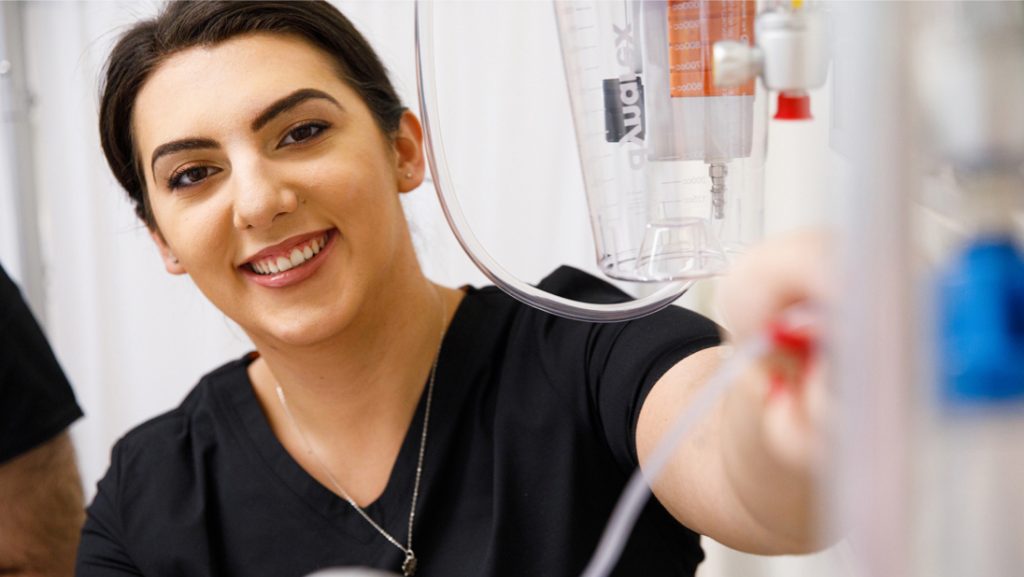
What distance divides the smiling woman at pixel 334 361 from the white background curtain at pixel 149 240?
29cm

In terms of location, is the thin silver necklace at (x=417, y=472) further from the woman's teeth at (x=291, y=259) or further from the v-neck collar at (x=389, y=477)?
the woman's teeth at (x=291, y=259)

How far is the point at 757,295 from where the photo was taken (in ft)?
1.45

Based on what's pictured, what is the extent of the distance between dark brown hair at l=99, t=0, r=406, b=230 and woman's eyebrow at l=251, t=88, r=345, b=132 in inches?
3.1

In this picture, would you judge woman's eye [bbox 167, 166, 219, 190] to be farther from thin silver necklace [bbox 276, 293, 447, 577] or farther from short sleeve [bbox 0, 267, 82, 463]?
short sleeve [bbox 0, 267, 82, 463]

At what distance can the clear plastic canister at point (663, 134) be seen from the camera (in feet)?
2.19

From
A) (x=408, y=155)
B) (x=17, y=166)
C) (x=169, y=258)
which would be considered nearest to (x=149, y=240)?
(x=17, y=166)

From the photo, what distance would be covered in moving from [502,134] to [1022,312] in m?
1.45

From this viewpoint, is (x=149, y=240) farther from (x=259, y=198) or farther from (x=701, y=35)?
(x=701, y=35)

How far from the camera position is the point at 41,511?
1.54 m

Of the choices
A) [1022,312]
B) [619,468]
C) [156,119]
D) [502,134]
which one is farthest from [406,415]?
[1022,312]

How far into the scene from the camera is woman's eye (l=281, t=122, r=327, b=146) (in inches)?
48.6

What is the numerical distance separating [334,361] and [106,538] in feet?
1.26

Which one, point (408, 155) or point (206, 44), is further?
point (408, 155)

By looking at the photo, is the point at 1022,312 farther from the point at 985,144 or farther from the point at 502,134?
the point at 502,134
